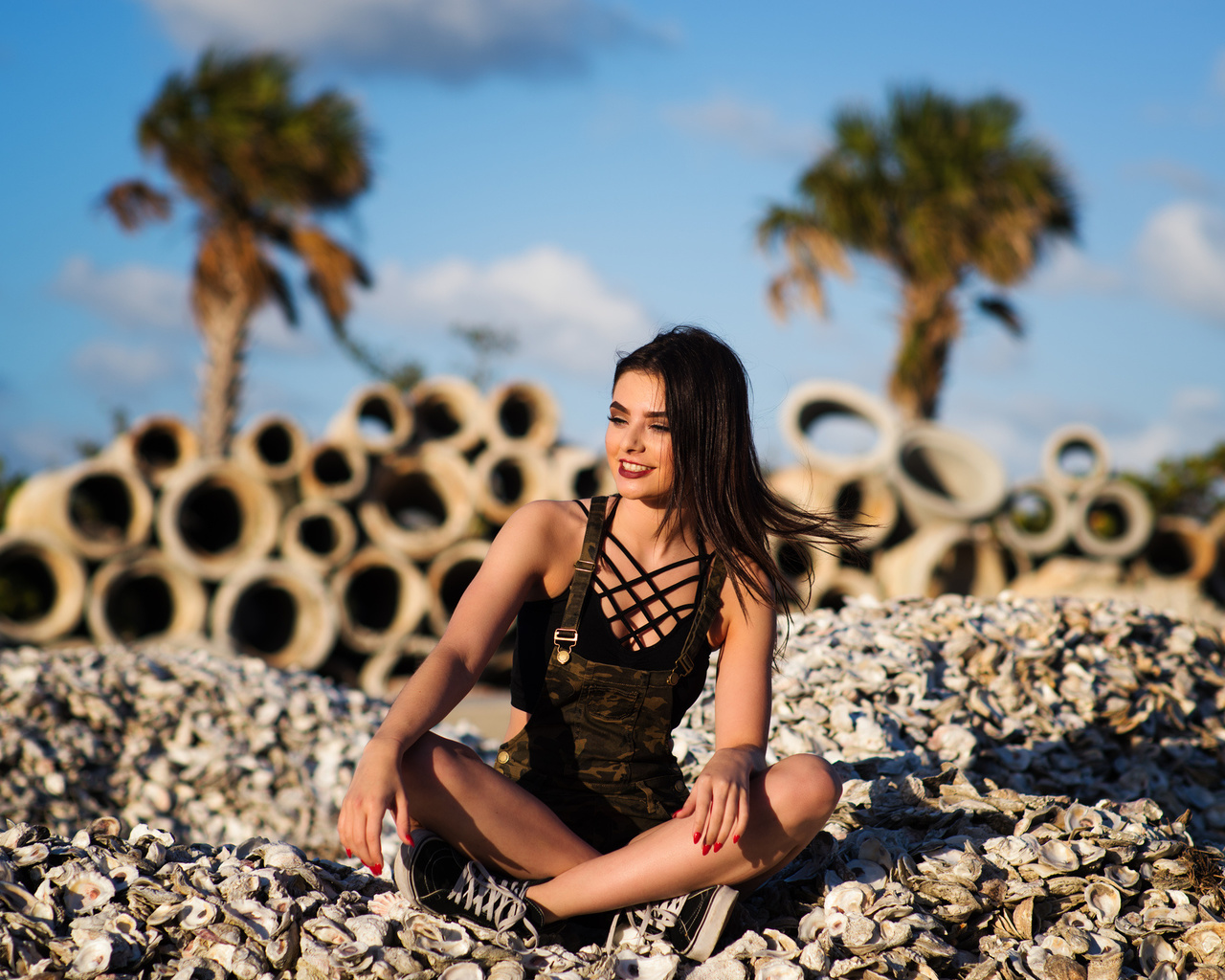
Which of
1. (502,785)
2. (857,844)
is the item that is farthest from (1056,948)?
(502,785)

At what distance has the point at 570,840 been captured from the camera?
215 cm

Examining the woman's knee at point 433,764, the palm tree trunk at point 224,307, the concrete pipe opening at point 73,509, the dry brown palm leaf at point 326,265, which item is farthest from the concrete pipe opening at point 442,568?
the woman's knee at point 433,764

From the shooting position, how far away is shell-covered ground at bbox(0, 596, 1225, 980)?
6.83ft

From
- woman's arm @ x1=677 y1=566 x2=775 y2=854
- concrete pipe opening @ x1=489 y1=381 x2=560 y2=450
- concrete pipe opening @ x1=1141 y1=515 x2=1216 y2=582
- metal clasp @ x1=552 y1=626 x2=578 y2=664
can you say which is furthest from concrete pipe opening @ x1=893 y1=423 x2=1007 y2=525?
metal clasp @ x1=552 y1=626 x2=578 y2=664

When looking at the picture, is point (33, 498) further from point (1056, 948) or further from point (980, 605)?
point (1056, 948)

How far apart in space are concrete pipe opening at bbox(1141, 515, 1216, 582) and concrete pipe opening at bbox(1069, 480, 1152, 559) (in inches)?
11.9

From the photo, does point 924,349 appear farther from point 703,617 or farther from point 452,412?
point 703,617

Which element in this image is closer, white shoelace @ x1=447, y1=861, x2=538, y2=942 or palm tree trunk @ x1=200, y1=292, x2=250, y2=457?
white shoelace @ x1=447, y1=861, x2=538, y2=942

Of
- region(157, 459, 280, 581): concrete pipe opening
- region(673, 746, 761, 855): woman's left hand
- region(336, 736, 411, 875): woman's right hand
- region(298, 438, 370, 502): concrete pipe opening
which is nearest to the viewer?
region(336, 736, 411, 875): woman's right hand

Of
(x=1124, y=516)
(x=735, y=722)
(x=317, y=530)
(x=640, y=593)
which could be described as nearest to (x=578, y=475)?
(x=317, y=530)

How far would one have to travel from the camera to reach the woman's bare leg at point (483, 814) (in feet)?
6.47

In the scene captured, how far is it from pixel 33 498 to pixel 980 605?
7.49 m

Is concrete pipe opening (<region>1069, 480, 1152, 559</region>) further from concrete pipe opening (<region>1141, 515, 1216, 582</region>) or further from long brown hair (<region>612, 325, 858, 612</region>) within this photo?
long brown hair (<region>612, 325, 858, 612</region>)

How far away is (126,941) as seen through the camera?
2.01 m
